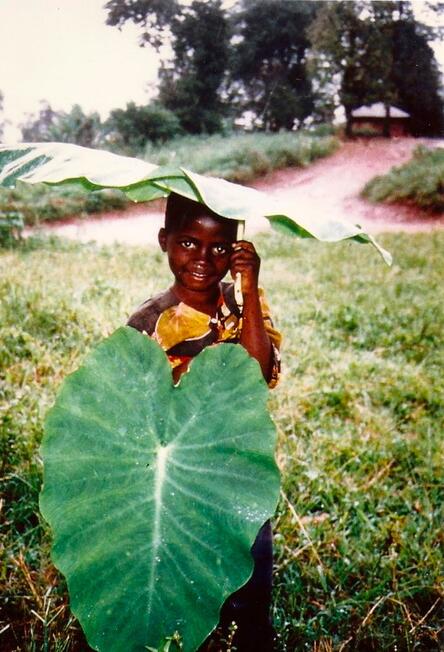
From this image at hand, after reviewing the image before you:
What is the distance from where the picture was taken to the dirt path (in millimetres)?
5445

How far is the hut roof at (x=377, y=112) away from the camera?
5.75 meters

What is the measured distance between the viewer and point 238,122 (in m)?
6.73

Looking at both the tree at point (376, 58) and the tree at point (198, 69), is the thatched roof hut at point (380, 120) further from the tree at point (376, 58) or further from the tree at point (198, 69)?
the tree at point (198, 69)

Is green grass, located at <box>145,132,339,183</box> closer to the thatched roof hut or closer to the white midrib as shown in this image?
the thatched roof hut

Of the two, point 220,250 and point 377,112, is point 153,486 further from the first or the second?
point 377,112

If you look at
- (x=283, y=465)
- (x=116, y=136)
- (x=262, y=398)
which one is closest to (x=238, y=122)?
(x=116, y=136)

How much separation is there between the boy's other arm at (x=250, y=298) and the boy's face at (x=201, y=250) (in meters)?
0.06

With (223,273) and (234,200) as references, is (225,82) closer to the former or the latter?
(223,273)

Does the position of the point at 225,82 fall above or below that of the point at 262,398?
above

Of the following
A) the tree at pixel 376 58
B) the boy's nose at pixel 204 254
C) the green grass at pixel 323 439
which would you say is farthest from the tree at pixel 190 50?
the boy's nose at pixel 204 254

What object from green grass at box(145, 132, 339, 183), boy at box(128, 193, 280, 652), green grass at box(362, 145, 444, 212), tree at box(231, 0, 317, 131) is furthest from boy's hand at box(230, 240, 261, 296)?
Result: green grass at box(362, 145, 444, 212)

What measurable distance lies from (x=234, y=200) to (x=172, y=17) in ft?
10.1

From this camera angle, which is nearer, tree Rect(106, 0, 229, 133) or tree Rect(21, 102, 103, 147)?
tree Rect(106, 0, 229, 133)

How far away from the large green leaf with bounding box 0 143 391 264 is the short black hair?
229 mm
